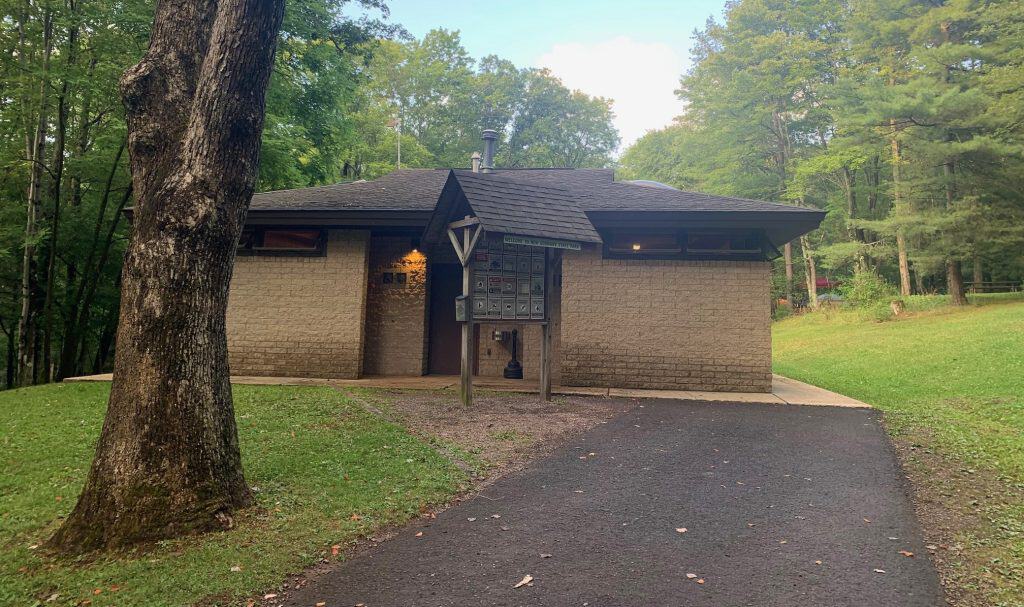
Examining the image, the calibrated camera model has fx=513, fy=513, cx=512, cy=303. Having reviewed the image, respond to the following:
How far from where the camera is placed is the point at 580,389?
917 centimetres

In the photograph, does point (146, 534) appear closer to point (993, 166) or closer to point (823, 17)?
point (993, 166)

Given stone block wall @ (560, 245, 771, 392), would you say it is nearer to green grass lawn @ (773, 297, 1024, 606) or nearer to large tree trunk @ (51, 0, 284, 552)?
green grass lawn @ (773, 297, 1024, 606)

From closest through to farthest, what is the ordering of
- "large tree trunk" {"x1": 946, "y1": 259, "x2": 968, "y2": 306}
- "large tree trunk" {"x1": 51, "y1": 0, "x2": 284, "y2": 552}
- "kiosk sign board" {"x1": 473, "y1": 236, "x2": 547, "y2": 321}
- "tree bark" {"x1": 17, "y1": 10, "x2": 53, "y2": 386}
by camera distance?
1. "large tree trunk" {"x1": 51, "y1": 0, "x2": 284, "y2": 552}
2. "kiosk sign board" {"x1": 473, "y1": 236, "x2": 547, "y2": 321}
3. "tree bark" {"x1": 17, "y1": 10, "x2": 53, "y2": 386}
4. "large tree trunk" {"x1": 946, "y1": 259, "x2": 968, "y2": 306}

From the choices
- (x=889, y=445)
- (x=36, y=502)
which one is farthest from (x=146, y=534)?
(x=889, y=445)

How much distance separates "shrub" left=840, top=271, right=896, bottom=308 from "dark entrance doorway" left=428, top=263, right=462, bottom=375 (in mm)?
18755

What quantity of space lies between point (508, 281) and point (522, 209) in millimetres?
1096

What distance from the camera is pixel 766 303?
30.5ft

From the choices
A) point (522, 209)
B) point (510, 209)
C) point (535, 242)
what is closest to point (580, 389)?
point (535, 242)

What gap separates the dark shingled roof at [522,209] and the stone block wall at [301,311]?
3.69m

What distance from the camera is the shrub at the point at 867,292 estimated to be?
70.1 feet

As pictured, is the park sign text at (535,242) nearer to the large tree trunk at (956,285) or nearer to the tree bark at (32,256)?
the tree bark at (32,256)

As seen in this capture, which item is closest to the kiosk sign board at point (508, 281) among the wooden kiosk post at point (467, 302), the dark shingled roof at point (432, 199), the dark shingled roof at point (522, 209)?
the wooden kiosk post at point (467, 302)

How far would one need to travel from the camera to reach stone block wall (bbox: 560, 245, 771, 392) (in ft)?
30.4

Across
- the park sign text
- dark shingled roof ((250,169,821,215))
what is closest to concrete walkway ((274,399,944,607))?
the park sign text
